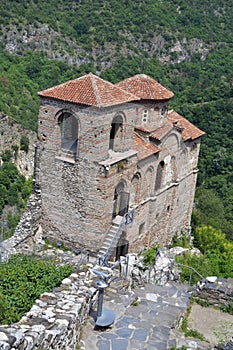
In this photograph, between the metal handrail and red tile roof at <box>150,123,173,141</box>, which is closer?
the metal handrail

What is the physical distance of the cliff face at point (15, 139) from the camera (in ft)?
135

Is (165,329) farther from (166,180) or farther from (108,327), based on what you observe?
(166,180)

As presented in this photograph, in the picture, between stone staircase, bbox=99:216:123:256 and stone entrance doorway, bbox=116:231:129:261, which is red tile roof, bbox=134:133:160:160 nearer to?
stone staircase, bbox=99:216:123:256

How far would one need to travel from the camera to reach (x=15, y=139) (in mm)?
41844

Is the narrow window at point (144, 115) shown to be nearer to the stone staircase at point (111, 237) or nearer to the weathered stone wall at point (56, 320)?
the stone staircase at point (111, 237)

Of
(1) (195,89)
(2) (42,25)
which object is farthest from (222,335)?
(2) (42,25)

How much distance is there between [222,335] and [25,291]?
4177 mm

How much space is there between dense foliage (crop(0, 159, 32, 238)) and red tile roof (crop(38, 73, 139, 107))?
14.8 meters

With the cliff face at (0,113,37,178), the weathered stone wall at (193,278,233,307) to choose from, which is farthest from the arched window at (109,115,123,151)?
the cliff face at (0,113,37,178)

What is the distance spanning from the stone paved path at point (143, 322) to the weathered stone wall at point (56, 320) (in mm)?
540

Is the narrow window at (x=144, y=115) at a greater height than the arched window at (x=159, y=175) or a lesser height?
greater

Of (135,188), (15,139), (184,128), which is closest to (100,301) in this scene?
(135,188)

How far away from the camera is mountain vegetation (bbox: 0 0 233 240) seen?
42.1m

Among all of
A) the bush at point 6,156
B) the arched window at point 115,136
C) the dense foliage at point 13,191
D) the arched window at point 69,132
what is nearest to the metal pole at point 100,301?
the arched window at point 69,132
